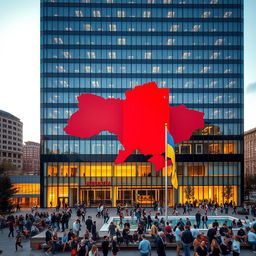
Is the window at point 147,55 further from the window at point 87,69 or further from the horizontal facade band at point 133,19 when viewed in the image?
the window at point 87,69

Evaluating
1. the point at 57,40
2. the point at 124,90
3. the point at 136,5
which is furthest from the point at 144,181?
the point at 136,5

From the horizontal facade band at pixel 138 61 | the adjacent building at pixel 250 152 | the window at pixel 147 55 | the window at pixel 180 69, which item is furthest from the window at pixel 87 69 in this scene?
the adjacent building at pixel 250 152

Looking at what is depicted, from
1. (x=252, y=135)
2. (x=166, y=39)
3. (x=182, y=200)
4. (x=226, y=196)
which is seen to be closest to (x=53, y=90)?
(x=166, y=39)

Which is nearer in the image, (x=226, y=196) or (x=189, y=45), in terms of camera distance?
(x=226, y=196)

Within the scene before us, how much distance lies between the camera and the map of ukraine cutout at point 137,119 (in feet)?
87.8

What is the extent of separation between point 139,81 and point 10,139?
93299 millimetres

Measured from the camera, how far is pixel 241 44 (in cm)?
4781

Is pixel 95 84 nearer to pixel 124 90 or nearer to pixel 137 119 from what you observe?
pixel 124 90

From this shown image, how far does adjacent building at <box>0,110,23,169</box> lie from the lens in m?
117

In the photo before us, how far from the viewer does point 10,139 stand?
398 feet

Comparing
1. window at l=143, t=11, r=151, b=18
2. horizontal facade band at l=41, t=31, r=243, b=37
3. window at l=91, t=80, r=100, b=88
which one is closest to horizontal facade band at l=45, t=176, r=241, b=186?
window at l=91, t=80, r=100, b=88

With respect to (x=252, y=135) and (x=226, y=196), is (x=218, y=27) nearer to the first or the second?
(x=226, y=196)

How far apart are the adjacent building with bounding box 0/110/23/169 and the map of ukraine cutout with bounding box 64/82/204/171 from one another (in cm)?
9595

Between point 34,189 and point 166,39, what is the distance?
36117 millimetres
